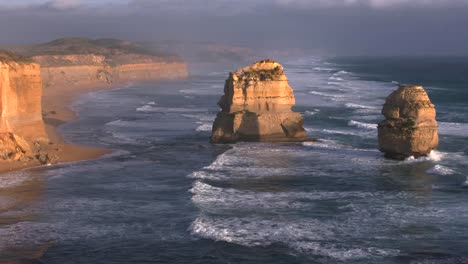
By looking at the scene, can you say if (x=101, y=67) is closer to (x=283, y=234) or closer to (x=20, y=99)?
(x=20, y=99)

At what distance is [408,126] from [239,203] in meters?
12.5

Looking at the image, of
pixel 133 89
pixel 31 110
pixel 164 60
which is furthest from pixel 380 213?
pixel 164 60

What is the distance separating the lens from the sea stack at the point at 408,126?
37844 mm

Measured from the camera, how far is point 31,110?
4175cm

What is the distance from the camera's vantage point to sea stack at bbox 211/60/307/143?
44562 millimetres

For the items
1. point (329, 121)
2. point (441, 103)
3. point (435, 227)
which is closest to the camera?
point (435, 227)

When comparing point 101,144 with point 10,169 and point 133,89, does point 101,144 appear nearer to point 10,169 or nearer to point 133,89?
point 10,169

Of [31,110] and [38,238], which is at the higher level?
[31,110]

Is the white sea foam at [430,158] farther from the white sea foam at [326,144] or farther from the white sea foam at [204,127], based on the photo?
the white sea foam at [204,127]

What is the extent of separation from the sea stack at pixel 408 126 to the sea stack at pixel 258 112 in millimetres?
7369

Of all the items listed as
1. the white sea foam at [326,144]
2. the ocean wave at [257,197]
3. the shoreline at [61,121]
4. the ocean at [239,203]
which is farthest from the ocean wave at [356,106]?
the ocean wave at [257,197]

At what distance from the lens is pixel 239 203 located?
96.9ft

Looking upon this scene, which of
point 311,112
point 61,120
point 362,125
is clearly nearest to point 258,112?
point 362,125

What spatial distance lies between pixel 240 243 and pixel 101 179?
41.6 feet
